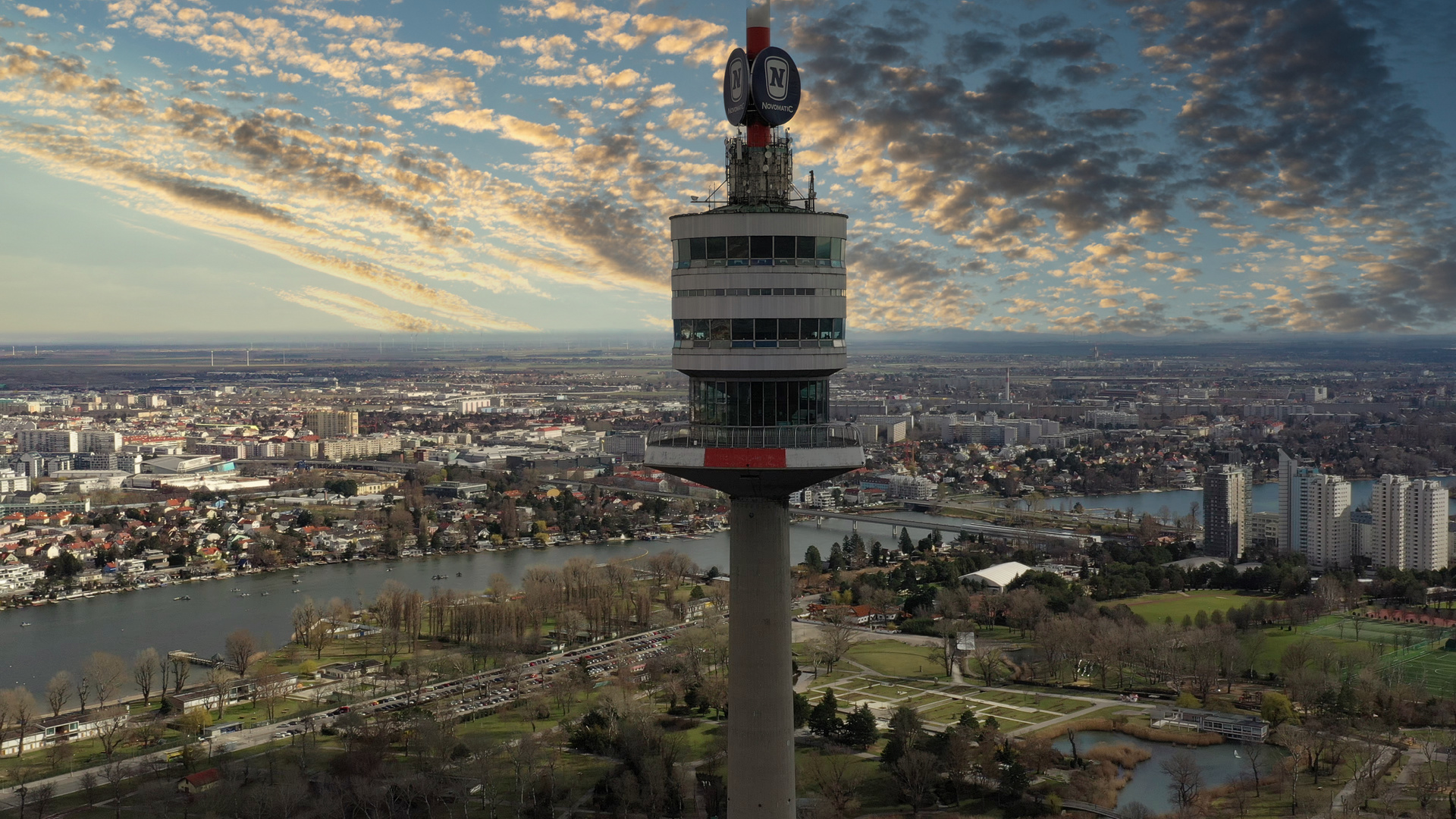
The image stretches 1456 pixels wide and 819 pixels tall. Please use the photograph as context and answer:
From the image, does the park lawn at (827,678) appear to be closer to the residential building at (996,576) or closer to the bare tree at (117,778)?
the residential building at (996,576)

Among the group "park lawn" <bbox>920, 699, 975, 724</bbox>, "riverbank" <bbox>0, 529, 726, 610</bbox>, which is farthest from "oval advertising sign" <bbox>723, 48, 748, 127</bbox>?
"riverbank" <bbox>0, 529, 726, 610</bbox>

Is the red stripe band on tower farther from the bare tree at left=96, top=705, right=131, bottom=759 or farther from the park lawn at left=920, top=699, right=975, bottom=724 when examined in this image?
the bare tree at left=96, top=705, right=131, bottom=759

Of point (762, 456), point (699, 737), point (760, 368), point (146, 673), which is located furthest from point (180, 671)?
point (760, 368)

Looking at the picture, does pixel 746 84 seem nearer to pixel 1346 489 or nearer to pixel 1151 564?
pixel 1151 564

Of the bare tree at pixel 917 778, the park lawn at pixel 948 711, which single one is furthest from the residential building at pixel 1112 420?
the bare tree at pixel 917 778

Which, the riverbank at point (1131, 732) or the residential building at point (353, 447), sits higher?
the residential building at point (353, 447)

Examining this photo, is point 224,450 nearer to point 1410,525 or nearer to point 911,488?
point 911,488

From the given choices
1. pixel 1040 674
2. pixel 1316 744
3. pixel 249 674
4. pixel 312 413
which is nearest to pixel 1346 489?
pixel 1040 674
